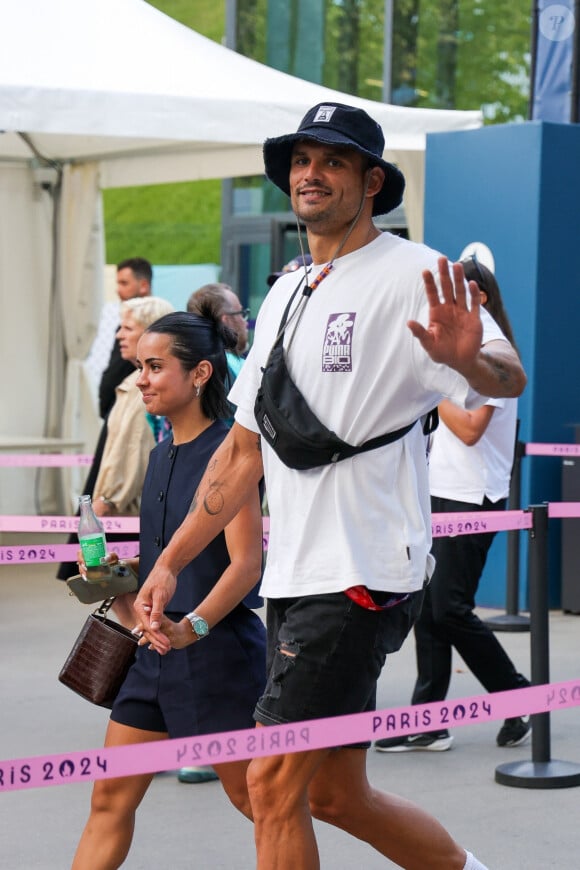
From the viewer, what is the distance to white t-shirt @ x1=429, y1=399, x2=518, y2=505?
6184 mm

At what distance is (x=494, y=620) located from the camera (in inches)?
351

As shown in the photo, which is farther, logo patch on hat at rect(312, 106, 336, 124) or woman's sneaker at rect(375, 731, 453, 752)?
woman's sneaker at rect(375, 731, 453, 752)

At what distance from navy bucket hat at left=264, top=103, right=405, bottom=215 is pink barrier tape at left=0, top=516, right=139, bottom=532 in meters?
2.80

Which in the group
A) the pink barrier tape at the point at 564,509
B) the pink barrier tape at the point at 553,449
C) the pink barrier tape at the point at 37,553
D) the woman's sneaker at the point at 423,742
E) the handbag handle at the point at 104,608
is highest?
the pink barrier tape at the point at 553,449

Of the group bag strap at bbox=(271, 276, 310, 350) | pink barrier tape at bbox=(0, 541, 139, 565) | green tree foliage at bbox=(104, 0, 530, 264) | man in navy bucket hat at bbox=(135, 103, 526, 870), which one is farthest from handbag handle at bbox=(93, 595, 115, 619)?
green tree foliage at bbox=(104, 0, 530, 264)

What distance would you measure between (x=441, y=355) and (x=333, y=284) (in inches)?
18.8

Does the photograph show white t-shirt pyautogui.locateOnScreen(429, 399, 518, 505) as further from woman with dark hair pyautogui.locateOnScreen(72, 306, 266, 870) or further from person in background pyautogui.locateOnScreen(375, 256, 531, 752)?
woman with dark hair pyautogui.locateOnScreen(72, 306, 266, 870)

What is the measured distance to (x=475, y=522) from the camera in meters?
5.95

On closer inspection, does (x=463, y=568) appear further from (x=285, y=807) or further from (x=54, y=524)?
(x=285, y=807)

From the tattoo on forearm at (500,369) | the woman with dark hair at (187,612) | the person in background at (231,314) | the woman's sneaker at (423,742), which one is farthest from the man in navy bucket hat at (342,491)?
the woman's sneaker at (423,742)

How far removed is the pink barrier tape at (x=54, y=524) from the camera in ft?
20.6

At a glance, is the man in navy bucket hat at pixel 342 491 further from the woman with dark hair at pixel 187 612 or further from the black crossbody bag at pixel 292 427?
the woman with dark hair at pixel 187 612

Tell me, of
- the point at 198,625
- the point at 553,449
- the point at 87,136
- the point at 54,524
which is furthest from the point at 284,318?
the point at 87,136

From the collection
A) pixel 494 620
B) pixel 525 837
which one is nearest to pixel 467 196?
pixel 494 620
